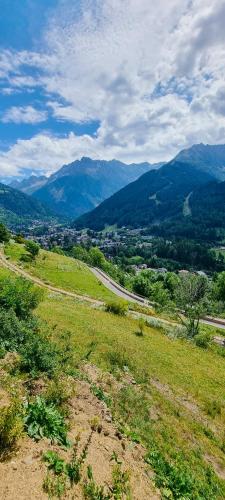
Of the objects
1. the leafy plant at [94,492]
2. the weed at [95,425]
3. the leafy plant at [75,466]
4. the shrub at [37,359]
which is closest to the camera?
the leafy plant at [94,492]

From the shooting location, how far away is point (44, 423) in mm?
10734

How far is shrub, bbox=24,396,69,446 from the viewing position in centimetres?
1031

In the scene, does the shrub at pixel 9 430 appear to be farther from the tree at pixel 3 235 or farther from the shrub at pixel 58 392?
the tree at pixel 3 235

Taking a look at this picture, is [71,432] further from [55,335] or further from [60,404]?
[55,335]

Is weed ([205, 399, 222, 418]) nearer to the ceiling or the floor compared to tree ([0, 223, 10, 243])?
nearer to the floor

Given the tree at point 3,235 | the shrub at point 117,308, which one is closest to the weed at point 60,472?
the shrub at point 117,308

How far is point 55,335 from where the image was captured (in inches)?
887

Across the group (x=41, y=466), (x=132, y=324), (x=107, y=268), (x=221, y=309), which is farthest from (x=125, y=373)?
(x=107, y=268)

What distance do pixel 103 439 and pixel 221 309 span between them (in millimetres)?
82882

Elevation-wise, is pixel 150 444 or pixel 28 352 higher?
pixel 28 352

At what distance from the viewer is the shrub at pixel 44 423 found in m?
10.3

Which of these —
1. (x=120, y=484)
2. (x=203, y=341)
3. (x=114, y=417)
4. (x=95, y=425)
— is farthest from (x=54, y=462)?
(x=203, y=341)

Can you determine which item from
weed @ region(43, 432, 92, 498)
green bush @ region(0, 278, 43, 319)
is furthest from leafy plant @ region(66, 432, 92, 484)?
green bush @ region(0, 278, 43, 319)

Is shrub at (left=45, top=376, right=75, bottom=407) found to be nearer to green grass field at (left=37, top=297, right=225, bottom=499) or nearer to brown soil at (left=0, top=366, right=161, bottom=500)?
brown soil at (left=0, top=366, right=161, bottom=500)
